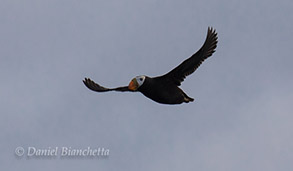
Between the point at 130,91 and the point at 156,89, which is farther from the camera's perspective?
the point at 130,91

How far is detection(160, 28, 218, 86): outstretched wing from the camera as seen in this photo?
22906 mm

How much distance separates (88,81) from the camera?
1016 inches

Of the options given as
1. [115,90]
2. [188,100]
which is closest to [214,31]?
[188,100]

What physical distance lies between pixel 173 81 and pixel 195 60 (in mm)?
1050

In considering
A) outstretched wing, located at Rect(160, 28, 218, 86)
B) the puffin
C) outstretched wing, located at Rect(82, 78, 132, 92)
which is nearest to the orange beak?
the puffin

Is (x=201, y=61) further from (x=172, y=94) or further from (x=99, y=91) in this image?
(x=99, y=91)

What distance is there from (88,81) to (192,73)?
4495 millimetres

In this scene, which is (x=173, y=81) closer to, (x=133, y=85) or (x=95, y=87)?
(x=133, y=85)

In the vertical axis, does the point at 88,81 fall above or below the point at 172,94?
above

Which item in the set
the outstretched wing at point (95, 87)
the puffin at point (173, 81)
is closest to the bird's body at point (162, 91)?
the puffin at point (173, 81)

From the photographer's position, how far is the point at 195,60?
23.1 metres

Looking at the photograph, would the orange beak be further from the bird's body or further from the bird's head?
the bird's body

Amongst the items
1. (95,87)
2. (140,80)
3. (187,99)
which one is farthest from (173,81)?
(95,87)

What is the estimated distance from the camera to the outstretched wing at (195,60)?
2291cm
